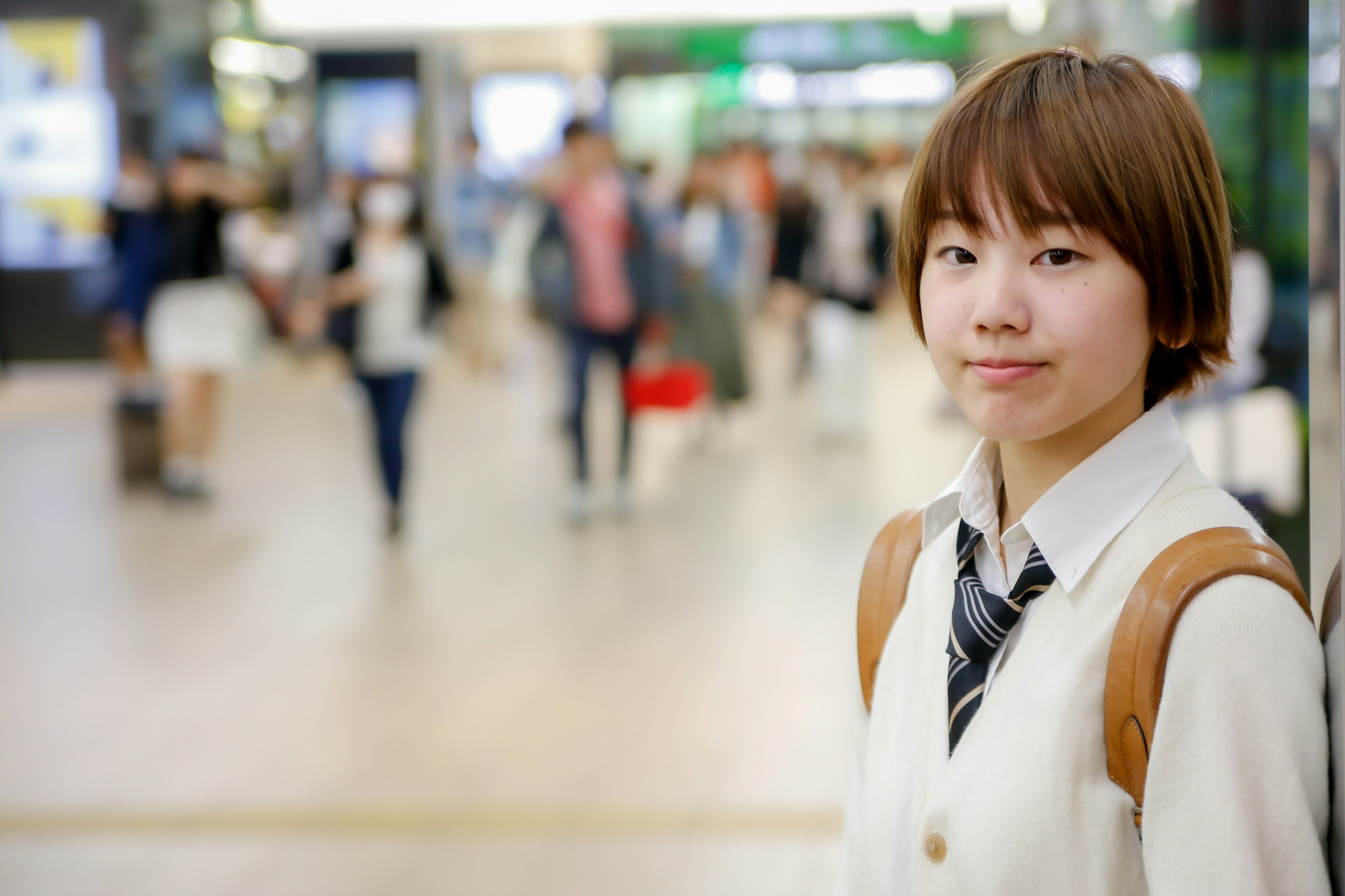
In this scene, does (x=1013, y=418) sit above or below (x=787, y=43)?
below

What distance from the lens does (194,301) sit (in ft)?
25.6

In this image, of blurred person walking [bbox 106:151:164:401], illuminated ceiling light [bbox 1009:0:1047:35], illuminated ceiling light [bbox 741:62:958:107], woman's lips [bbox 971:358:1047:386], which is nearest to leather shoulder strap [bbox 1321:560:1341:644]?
woman's lips [bbox 971:358:1047:386]

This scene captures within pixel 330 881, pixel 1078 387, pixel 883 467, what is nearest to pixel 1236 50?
pixel 883 467

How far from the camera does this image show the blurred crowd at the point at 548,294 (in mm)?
6969

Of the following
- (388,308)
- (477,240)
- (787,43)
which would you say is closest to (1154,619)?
(388,308)

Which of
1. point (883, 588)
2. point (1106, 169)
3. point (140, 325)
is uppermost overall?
point (1106, 169)

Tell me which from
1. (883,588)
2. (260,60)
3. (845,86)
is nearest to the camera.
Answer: (883,588)

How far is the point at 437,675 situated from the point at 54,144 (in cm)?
997

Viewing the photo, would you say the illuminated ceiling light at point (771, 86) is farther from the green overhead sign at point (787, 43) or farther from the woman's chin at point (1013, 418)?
the woman's chin at point (1013, 418)

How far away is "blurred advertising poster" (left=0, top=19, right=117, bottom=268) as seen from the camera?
41.2 ft

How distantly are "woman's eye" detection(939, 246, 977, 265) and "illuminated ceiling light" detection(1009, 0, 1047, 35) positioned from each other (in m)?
11.6

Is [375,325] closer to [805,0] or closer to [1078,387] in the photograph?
[1078,387]

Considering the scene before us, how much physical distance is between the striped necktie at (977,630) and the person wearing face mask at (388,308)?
233 inches

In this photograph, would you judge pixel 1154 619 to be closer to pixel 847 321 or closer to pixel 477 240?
pixel 847 321
